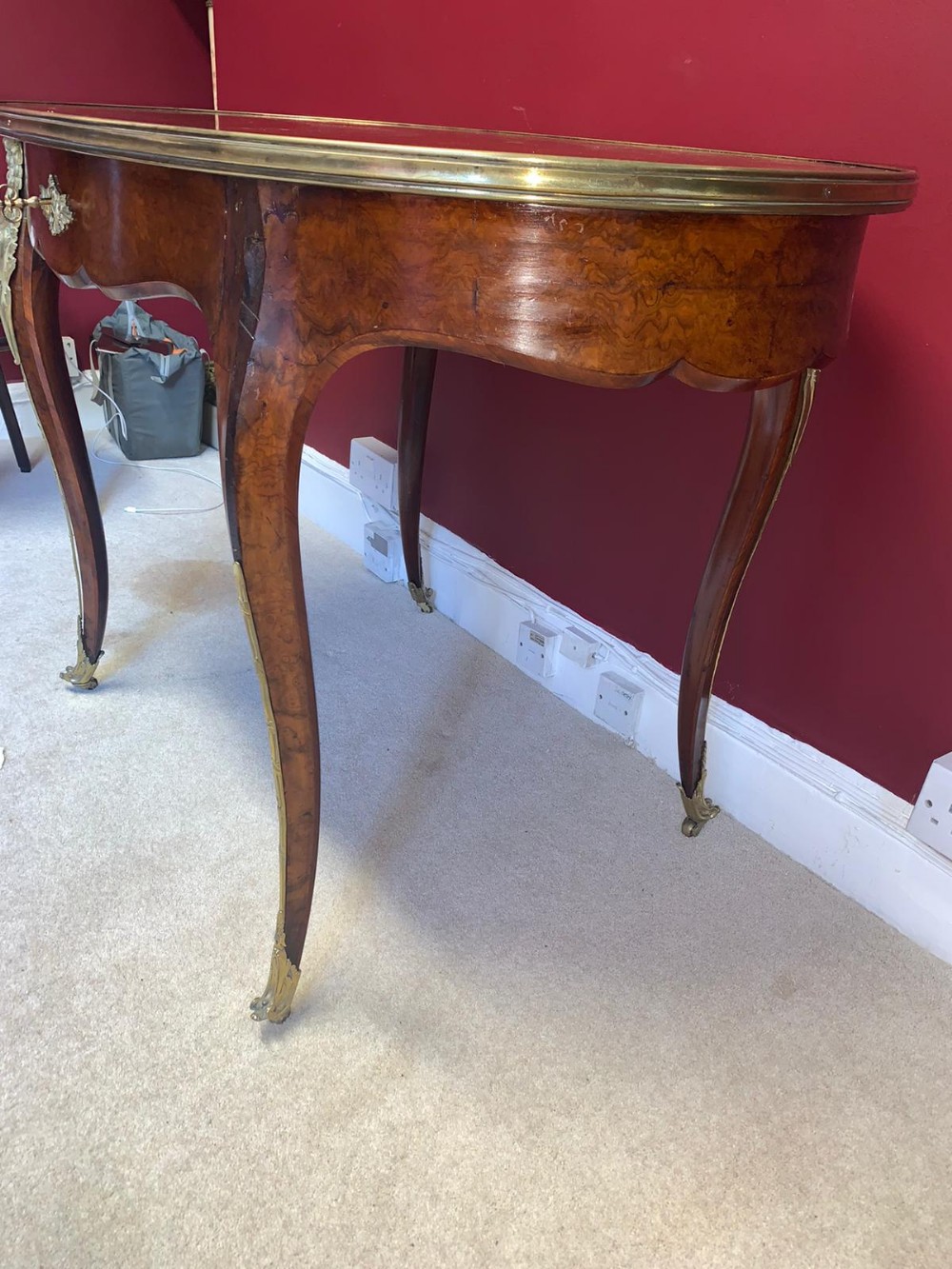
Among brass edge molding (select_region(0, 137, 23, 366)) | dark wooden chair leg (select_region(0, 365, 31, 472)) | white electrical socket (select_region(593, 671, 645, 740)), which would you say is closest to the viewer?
brass edge molding (select_region(0, 137, 23, 366))

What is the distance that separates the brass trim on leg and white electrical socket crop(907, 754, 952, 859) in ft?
0.88

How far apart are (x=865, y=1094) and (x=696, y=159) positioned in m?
0.89

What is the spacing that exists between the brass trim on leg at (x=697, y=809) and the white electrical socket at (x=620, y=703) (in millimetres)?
171

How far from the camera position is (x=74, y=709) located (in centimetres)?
147

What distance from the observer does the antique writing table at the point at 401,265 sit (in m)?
0.64

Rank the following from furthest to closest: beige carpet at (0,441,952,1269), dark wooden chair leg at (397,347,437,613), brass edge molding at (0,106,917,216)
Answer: dark wooden chair leg at (397,347,437,613) → beige carpet at (0,441,952,1269) → brass edge molding at (0,106,917,216)

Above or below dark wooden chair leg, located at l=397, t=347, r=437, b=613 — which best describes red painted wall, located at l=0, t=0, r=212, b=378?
above

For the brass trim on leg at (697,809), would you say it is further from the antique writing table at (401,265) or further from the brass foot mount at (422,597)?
the brass foot mount at (422,597)

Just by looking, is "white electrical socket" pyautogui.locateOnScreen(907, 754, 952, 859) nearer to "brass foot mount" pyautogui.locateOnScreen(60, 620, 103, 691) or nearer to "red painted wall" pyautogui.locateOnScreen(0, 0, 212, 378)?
"brass foot mount" pyautogui.locateOnScreen(60, 620, 103, 691)

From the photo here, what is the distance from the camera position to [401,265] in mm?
706

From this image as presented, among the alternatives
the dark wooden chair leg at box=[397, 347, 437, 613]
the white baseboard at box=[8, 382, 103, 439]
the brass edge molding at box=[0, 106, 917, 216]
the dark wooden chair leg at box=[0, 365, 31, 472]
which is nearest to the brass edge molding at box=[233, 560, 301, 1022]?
the brass edge molding at box=[0, 106, 917, 216]

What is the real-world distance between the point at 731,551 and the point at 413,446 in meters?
0.71

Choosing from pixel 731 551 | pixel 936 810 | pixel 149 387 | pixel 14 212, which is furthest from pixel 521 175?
pixel 149 387

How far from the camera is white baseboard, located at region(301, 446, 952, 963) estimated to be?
116 cm
